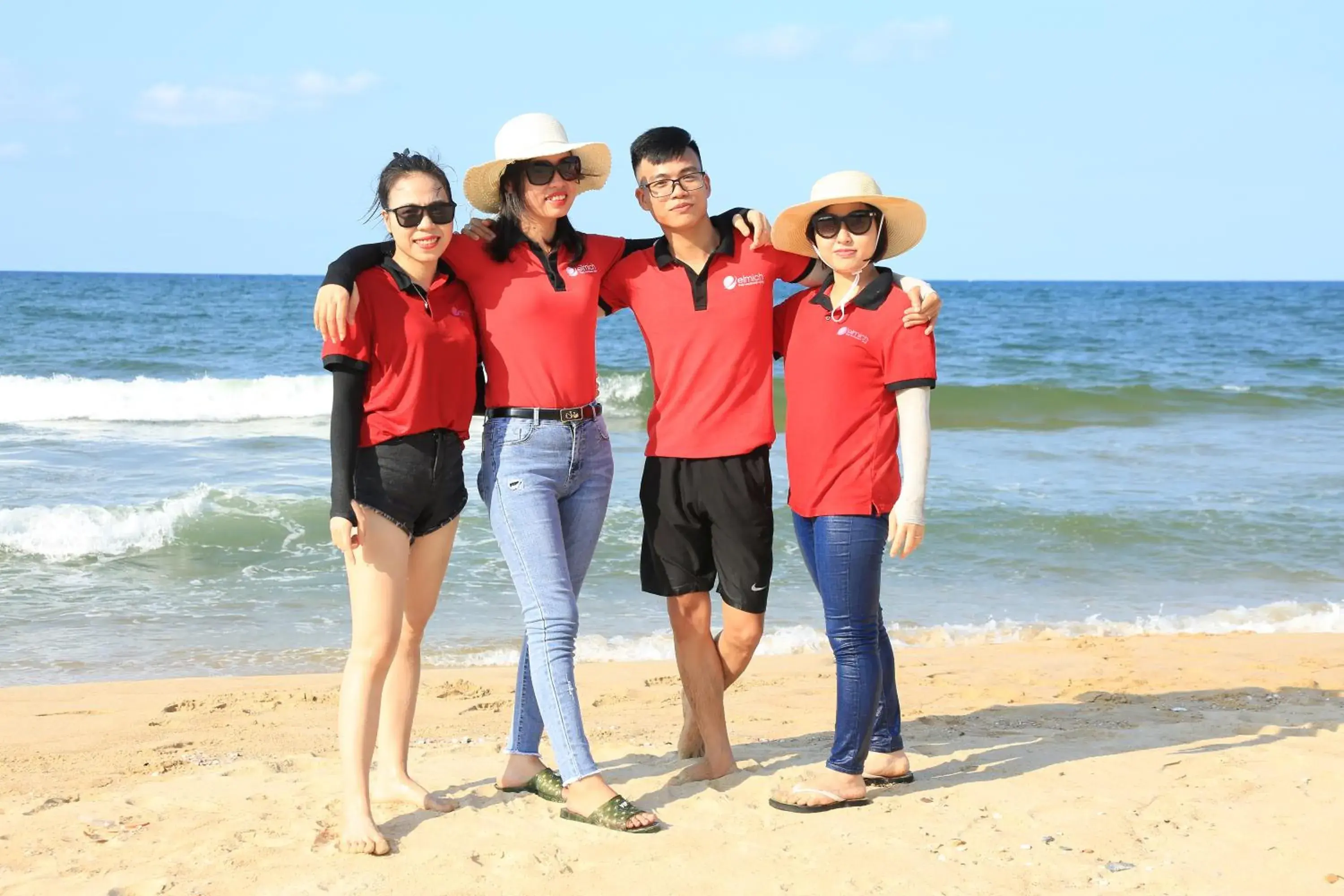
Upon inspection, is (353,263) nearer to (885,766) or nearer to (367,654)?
(367,654)

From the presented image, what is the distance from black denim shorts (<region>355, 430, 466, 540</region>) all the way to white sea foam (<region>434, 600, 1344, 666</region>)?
3.24m

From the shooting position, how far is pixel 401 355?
12.0 ft

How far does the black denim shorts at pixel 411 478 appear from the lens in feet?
12.0

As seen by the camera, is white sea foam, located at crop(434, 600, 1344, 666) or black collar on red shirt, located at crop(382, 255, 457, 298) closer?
black collar on red shirt, located at crop(382, 255, 457, 298)

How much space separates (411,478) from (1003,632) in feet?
16.0

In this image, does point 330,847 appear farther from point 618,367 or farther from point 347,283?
point 618,367

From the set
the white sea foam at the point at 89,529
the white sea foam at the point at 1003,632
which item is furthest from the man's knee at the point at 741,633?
the white sea foam at the point at 89,529

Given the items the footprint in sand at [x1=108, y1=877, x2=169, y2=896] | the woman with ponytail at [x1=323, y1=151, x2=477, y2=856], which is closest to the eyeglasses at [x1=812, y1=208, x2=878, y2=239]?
the woman with ponytail at [x1=323, y1=151, x2=477, y2=856]

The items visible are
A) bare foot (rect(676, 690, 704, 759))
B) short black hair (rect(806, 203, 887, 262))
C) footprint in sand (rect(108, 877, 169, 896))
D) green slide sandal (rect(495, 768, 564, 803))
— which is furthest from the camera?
bare foot (rect(676, 690, 704, 759))

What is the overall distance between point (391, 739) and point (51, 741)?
212 cm

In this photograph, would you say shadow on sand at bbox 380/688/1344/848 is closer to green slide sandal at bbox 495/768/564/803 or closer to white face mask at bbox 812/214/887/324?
green slide sandal at bbox 495/768/564/803

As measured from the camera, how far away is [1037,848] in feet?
12.3

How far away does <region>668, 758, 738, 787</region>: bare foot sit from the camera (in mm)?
4383

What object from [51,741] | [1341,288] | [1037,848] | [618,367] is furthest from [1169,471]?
[1341,288]
